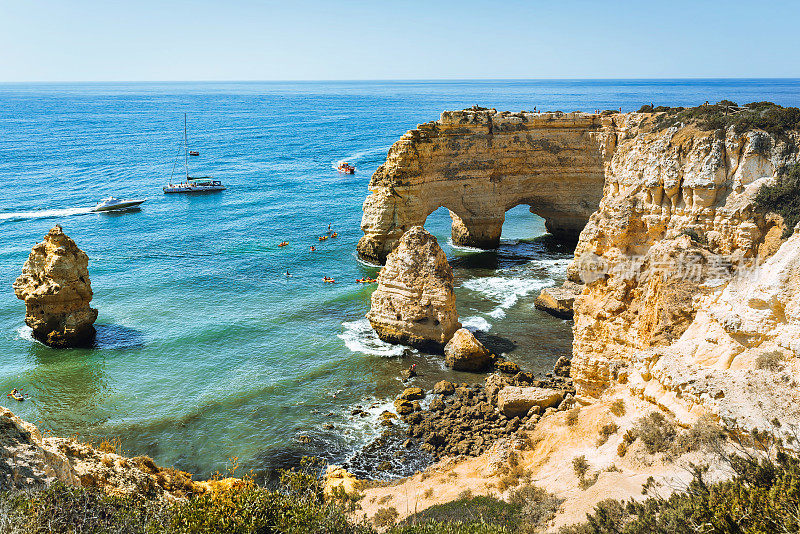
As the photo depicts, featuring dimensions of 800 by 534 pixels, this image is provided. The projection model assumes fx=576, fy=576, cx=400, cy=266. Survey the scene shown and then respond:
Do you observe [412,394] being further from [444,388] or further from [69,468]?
[69,468]

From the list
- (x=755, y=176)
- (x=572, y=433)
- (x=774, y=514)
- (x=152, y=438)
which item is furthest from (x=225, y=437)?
(x=755, y=176)

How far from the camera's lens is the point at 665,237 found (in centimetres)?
1777

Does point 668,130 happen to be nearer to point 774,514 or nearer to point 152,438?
point 774,514

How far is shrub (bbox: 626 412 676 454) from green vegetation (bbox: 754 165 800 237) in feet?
19.3

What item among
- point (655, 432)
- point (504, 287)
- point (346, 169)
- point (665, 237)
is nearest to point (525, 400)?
point (665, 237)

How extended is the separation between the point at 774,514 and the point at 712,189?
33.9 ft

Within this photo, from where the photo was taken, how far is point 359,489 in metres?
18.7

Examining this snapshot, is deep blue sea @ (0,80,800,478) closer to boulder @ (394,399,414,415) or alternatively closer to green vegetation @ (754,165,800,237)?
boulder @ (394,399,414,415)

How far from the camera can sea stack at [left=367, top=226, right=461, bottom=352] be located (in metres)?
29.1

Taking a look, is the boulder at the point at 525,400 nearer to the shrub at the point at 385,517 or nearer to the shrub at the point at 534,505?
the shrub at the point at 534,505

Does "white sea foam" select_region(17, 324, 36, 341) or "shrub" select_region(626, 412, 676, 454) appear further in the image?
"white sea foam" select_region(17, 324, 36, 341)

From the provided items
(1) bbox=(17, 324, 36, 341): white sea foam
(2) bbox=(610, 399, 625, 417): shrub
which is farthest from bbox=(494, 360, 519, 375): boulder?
(1) bbox=(17, 324, 36, 341): white sea foam

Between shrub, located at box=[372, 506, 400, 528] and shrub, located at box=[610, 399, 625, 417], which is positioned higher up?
shrub, located at box=[610, 399, 625, 417]

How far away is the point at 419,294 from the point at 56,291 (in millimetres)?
19536
